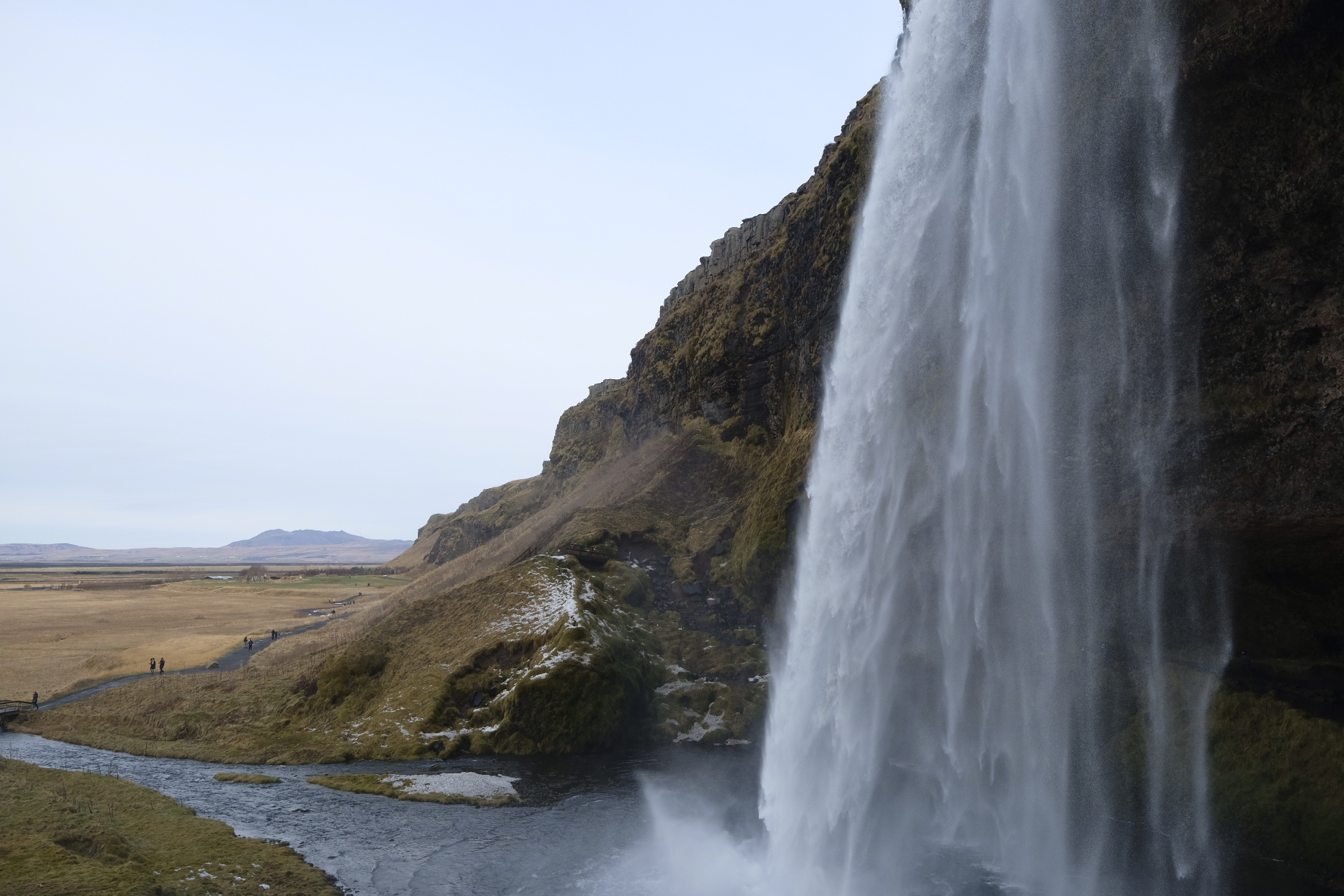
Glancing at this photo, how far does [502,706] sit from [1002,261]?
3181cm

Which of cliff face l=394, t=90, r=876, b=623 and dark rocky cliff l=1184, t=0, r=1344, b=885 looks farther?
cliff face l=394, t=90, r=876, b=623

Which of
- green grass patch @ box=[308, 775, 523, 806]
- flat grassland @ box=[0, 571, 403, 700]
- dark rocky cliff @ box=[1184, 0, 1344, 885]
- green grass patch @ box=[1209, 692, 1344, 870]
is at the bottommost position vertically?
flat grassland @ box=[0, 571, 403, 700]

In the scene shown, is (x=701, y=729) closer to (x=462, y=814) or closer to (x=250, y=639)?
(x=462, y=814)

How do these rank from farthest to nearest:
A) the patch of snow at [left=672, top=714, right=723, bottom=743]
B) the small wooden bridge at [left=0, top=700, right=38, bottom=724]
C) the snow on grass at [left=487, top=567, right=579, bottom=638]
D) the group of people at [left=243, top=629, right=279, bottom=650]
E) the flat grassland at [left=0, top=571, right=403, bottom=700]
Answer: the group of people at [left=243, top=629, right=279, bottom=650] → the flat grassland at [left=0, top=571, right=403, bottom=700] → the snow on grass at [left=487, top=567, right=579, bottom=638] → the small wooden bridge at [left=0, top=700, right=38, bottom=724] → the patch of snow at [left=672, top=714, right=723, bottom=743]

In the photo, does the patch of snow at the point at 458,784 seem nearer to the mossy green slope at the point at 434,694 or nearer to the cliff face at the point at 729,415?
the mossy green slope at the point at 434,694

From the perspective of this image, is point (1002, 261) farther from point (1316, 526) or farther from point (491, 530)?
point (491, 530)

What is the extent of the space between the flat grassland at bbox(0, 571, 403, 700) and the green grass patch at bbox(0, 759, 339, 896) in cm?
2966

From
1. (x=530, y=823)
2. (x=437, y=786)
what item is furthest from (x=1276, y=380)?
(x=437, y=786)

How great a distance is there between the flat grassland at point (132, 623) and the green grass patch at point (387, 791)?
28.7 metres

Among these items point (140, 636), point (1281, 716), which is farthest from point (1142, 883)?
point (140, 636)

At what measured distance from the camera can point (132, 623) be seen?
8756cm

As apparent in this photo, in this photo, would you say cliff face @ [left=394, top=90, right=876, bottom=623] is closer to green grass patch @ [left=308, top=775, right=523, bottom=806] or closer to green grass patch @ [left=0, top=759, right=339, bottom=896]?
green grass patch @ [left=308, top=775, right=523, bottom=806]

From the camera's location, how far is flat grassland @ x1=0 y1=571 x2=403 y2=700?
2234 inches

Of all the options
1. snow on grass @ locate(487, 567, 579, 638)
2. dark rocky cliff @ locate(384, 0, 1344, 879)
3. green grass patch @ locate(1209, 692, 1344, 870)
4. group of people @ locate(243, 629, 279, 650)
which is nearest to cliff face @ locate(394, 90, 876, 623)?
snow on grass @ locate(487, 567, 579, 638)
